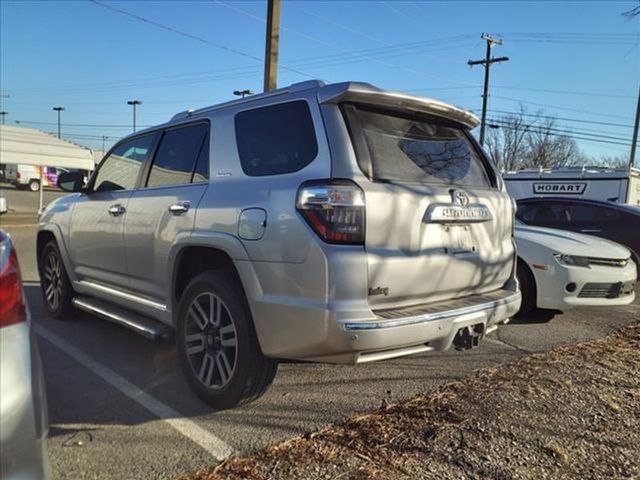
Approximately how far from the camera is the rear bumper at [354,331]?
2715mm

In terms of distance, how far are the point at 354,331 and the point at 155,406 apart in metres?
1.61

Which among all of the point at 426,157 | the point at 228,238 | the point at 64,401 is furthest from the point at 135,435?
the point at 426,157

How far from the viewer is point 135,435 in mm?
3080

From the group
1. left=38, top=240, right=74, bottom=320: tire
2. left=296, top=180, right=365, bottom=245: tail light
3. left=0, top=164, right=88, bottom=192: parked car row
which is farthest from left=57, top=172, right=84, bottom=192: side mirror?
left=0, top=164, right=88, bottom=192: parked car row

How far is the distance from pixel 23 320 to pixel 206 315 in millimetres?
1662

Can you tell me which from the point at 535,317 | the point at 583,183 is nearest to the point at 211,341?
the point at 535,317

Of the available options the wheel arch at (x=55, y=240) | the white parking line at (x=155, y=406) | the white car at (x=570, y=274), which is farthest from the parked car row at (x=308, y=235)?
the white car at (x=570, y=274)

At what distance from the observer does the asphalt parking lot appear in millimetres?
2863

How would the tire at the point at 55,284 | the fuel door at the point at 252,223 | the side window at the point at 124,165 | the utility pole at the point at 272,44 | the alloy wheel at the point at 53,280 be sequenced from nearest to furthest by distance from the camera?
the fuel door at the point at 252,223
the side window at the point at 124,165
the tire at the point at 55,284
the alloy wheel at the point at 53,280
the utility pole at the point at 272,44

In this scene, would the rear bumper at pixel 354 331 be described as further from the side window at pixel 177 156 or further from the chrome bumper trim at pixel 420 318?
the side window at pixel 177 156

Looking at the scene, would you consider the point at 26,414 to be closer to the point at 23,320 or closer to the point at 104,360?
the point at 23,320

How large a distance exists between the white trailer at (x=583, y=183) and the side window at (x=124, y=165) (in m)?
13.2

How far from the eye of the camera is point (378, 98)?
123 inches

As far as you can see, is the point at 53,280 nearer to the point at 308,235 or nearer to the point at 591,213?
the point at 308,235
